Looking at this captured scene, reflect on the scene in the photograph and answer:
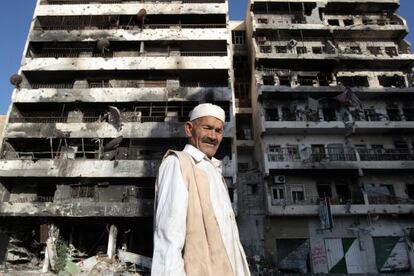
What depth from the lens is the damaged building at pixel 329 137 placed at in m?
21.4

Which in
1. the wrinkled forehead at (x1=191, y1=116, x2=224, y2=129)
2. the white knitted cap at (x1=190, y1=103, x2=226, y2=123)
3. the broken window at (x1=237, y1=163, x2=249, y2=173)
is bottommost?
the wrinkled forehead at (x1=191, y1=116, x2=224, y2=129)

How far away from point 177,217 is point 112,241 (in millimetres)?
19467

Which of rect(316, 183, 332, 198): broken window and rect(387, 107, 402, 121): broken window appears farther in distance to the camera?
rect(387, 107, 402, 121): broken window

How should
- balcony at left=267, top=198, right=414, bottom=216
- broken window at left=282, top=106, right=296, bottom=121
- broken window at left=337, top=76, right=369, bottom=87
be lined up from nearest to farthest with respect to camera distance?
balcony at left=267, top=198, right=414, bottom=216
broken window at left=282, top=106, right=296, bottom=121
broken window at left=337, top=76, right=369, bottom=87

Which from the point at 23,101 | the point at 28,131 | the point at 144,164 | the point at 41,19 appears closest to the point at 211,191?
the point at 144,164

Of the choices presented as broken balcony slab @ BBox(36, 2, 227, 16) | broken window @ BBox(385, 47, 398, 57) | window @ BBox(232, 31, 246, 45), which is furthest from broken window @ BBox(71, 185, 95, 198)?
broken window @ BBox(385, 47, 398, 57)

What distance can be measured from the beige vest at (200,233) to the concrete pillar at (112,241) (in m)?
19.0

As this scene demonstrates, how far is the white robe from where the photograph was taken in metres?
2.10

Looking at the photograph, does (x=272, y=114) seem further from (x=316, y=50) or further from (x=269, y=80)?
(x=316, y=50)

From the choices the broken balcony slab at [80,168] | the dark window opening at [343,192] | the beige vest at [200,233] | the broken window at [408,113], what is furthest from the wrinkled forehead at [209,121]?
the broken window at [408,113]

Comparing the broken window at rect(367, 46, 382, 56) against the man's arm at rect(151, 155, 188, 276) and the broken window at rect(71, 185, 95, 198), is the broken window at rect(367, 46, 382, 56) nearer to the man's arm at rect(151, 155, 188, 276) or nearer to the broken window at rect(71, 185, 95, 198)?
the broken window at rect(71, 185, 95, 198)

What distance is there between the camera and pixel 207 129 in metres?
2.88

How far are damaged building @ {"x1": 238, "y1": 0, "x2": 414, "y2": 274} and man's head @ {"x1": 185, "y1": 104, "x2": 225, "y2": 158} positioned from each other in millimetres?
19413

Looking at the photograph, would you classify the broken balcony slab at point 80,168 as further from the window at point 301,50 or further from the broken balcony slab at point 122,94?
the window at point 301,50
